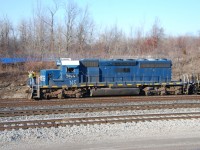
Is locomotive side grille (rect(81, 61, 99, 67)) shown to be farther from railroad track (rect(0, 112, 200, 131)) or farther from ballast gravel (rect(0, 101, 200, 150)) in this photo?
ballast gravel (rect(0, 101, 200, 150))

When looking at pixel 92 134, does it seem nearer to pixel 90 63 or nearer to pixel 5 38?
pixel 90 63

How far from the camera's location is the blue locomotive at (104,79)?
21.4 metres

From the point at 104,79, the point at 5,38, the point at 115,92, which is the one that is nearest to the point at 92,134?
the point at 115,92

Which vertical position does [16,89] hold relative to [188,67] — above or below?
below

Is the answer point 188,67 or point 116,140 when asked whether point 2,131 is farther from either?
point 188,67

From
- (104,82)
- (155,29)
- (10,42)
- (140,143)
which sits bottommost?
(140,143)

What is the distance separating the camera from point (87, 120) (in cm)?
1284

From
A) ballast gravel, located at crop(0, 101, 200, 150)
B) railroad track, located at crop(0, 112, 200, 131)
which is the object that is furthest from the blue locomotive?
ballast gravel, located at crop(0, 101, 200, 150)

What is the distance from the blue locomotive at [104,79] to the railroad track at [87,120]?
8266mm

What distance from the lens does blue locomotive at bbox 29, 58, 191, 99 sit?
2144 centimetres

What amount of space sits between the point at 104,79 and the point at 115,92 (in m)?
1.47

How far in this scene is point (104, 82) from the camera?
22.1 meters

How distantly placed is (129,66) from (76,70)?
13.6 feet

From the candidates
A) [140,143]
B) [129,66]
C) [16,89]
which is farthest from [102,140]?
[16,89]
